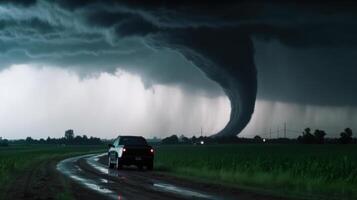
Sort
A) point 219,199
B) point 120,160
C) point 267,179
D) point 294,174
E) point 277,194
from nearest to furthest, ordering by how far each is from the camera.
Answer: point 219,199 → point 277,194 → point 267,179 → point 294,174 → point 120,160

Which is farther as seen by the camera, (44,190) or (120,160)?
(120,160)

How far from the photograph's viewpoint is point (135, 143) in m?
35.7

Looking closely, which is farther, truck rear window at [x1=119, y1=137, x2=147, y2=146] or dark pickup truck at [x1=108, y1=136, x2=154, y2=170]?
truck rear window at [x1=119, y1=137, x2=147, y2=146]

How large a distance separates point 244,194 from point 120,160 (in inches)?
675

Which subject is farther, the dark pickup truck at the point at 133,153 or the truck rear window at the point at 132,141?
the truck rear window at the point at 132,141

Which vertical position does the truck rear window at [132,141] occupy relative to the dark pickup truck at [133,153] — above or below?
above

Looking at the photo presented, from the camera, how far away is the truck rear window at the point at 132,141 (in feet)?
117

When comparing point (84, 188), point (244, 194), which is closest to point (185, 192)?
point (244, 194)

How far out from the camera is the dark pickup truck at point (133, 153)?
3503cm

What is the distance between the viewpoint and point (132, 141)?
35.8m

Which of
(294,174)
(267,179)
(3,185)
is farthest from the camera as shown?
(294,174)

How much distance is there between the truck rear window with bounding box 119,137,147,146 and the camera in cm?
3559

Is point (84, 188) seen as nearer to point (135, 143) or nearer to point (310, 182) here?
point (310, 182)

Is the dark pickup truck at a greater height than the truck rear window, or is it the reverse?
the truck rear window
